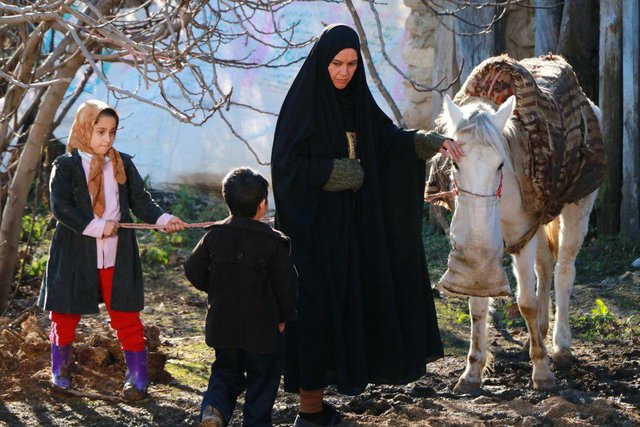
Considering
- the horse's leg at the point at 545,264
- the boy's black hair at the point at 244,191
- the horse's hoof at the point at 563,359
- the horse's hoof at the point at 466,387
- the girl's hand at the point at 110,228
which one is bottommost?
the horse's hoof at the point at 466,387

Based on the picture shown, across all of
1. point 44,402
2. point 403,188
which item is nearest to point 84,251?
point 44,402

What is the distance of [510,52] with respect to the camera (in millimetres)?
10055

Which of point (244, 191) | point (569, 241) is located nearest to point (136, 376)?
point (244, 191)

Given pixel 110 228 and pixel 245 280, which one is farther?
pixel 110 228

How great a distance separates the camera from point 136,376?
Answer: 5.09 m

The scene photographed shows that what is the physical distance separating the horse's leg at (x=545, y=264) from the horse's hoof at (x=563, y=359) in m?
0.24

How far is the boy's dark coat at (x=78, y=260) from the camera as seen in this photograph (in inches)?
194

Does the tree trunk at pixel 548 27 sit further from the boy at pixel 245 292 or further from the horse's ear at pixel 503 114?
the boy at pixel 245 292

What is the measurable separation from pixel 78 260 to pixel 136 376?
0.66m

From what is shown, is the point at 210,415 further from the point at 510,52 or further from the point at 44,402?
the point at 510,52

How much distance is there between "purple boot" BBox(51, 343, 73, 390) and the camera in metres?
5.07

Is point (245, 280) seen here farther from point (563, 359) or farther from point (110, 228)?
point (563, 359)

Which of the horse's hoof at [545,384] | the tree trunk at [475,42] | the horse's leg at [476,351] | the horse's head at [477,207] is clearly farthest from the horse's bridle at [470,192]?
the tree trunk at [475,42]

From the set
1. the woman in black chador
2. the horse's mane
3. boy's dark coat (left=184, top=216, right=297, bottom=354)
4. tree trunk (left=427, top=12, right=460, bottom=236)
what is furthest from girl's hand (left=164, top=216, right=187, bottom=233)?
tree trunk (left=427, top=12, right=460, bottom=236)
